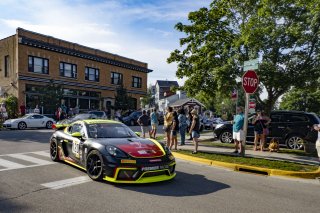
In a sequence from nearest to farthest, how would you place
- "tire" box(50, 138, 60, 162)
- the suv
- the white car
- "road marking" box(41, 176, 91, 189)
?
1. "road marking" box(41, 176, 91, 189)
2. "tire" box(50, 138, 60, 162)
3. the suv
4. the white car

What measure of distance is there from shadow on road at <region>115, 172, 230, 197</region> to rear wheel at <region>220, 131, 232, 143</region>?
8.75 meters

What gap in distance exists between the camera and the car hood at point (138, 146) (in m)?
6.98

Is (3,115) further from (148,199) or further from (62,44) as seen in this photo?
(148,199)

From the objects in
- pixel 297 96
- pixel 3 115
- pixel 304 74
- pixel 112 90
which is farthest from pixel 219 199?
pixel 297 96

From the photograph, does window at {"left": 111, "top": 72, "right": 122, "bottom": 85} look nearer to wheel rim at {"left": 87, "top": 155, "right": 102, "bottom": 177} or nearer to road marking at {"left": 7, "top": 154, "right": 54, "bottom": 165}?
road marking at {"left": 7, "top": 154, "right": 54, "bottom": 165}

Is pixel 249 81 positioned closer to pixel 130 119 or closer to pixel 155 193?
pixel 155 193

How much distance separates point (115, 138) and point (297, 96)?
5665 cm

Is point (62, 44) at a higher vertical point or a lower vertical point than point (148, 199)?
higher

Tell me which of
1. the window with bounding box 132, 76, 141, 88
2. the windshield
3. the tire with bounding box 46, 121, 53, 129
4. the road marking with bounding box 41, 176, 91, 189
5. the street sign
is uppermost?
the window with bounding box 132, 76, 141, 88

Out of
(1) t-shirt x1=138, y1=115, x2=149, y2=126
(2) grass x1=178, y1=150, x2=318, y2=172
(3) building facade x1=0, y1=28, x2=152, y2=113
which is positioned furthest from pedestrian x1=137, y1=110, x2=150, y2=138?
(3) building facade x1=0, y1=28, x2=152, y2=113

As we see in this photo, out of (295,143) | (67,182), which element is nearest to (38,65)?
(295,143)

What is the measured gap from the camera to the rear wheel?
53.5ft

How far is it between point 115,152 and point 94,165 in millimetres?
718

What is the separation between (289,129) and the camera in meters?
14.1
